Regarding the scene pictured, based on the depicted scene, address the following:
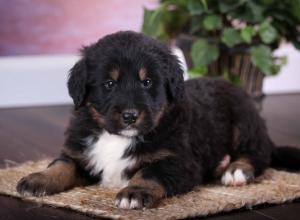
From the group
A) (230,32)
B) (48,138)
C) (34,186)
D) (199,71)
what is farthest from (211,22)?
(34,186)

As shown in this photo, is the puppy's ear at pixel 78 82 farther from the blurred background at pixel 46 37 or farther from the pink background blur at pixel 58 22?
the pink background blur at pixel 58 22

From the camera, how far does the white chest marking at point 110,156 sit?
308 centimetres

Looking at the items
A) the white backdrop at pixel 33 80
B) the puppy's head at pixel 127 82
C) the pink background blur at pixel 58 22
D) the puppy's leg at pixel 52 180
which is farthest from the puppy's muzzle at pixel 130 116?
the pink background blur at pixel 58 22

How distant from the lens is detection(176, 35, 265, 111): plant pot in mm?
4969

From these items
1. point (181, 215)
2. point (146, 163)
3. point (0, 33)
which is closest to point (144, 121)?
point (146, 163)

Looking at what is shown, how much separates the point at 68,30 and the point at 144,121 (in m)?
3.02

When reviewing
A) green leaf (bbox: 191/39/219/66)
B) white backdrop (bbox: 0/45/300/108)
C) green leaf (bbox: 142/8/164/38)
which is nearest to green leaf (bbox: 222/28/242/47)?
green leaf (bbox: 191/39/219/66)

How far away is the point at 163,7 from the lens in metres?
4.93

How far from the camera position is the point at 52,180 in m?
2.97

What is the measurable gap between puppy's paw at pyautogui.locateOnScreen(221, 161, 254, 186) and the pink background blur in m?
2.74

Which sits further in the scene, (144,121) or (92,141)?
(92,141)

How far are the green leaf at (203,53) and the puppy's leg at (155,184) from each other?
183cm

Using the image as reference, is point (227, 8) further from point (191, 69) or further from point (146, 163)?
point (146, 163)

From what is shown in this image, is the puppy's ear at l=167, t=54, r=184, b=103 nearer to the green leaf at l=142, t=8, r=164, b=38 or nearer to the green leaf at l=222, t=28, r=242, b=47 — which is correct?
the green leaf at l=222, t=28, r=242, b=47
